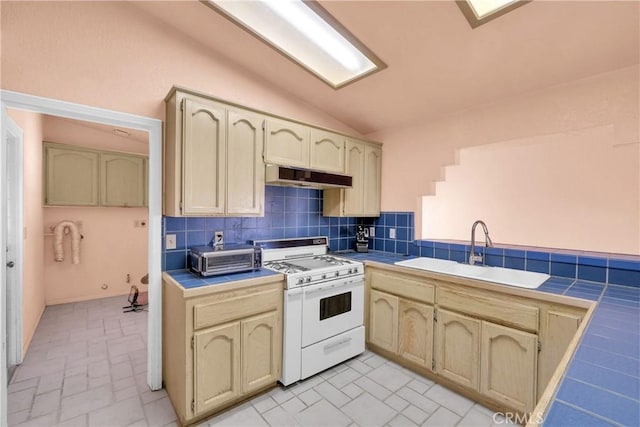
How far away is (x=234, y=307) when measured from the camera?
5.96 ft

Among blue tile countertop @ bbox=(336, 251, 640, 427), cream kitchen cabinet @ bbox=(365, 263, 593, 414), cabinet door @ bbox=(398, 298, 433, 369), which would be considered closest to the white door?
cream kitchen cabinet @ bbox=(365, 263, 593, 414)

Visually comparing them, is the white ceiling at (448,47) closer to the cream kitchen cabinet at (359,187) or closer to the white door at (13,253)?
the cream kitchen cabinet at (359,187)

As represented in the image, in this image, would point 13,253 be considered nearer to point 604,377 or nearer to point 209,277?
point 209,277

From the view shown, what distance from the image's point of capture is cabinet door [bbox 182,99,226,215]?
1.88 m

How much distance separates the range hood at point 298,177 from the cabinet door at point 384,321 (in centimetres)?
108

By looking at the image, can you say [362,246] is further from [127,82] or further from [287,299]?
[127,82]

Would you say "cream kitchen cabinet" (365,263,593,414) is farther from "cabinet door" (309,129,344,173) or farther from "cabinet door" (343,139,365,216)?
"cabinet door" (309,129,344,173)

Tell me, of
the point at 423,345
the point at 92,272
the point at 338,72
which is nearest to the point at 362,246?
the point at 423,345

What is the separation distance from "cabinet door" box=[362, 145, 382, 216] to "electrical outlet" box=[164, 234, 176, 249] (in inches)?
72.0

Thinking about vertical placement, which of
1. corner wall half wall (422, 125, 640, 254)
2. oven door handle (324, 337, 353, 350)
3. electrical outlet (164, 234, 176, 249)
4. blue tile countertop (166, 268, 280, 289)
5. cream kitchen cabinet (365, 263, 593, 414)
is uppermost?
corner wall half wall (422, 125, 640, 254)

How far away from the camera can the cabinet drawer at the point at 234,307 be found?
169 cm

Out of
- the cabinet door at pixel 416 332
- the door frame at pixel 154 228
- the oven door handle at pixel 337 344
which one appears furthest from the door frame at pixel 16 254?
the cabinet door at pixel 416 332

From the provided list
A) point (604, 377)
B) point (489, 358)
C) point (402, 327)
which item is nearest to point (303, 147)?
point (402, 327)

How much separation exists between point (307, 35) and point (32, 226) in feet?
11.1
